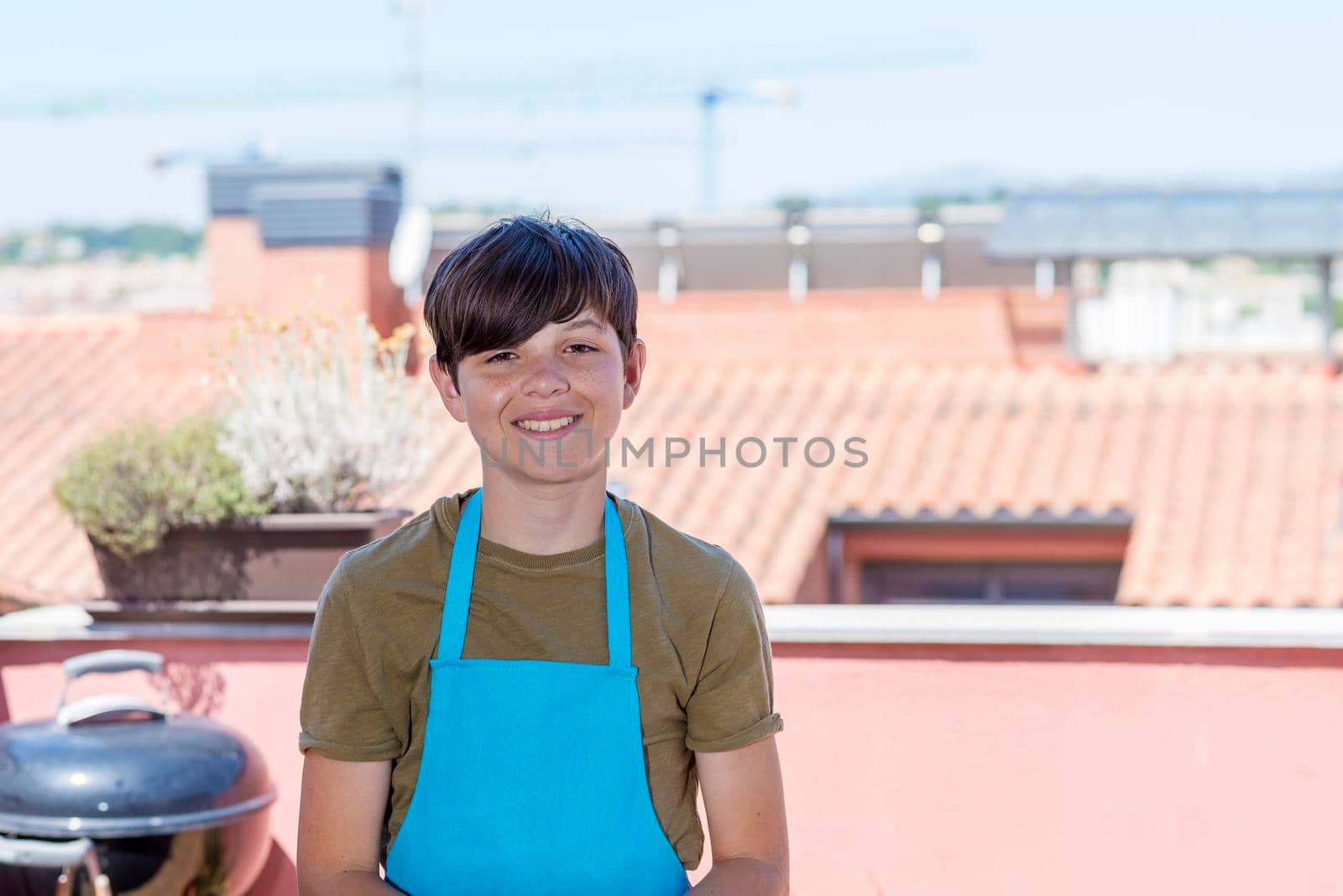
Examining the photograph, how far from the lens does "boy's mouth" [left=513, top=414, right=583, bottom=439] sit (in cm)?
161

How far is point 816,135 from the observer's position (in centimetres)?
3431

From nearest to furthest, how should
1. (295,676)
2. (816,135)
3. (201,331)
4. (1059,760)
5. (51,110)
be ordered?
(1059,760), (295,676), (201,331), (816,135), (51,110)

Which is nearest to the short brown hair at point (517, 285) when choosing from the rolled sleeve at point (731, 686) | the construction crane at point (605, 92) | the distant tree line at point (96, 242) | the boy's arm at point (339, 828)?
the rolled sleeve at point (731, 686)

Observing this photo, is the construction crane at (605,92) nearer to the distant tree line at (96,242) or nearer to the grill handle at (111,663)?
the distant tree line at (96,242)

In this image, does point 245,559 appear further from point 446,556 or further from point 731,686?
point 731,686

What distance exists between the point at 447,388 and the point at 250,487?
1.86m

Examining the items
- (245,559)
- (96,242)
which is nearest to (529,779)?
(245,559)

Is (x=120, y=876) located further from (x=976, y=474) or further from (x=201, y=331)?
(x=201, y=331)

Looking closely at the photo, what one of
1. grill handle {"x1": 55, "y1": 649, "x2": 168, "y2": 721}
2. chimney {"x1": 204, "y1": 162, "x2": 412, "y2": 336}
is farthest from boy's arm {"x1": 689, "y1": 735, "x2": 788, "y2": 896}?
chimney {"x1": 204, "y1": 162, "x2": 412, "y2": 336}

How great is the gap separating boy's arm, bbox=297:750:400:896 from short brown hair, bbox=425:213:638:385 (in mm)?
436

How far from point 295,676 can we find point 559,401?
1.86 meters

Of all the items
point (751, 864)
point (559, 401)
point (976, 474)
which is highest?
point (559, 401)

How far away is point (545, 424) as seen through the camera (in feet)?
5.28

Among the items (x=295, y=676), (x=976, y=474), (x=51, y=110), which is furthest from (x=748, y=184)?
(x=295, y=676)
